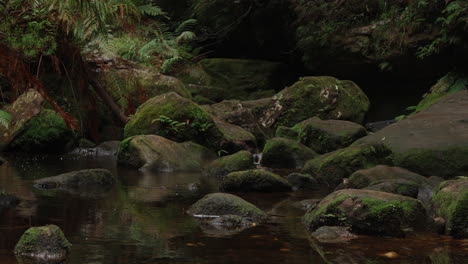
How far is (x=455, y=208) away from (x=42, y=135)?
950 centimetres

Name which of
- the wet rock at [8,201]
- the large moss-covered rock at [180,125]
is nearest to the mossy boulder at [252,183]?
the wet rock at [8,201]

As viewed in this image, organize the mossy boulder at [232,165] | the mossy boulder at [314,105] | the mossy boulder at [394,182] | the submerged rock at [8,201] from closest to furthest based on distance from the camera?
the submerged rock at [8,201], the mossy boulder at [394,182], the mossy boulder at [232,165], the mossy boulder at [314,105]

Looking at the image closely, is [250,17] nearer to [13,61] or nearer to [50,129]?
[50,129]

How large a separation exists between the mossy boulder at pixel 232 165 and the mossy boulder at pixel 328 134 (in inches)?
89.0

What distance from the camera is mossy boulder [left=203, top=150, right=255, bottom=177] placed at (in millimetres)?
9555

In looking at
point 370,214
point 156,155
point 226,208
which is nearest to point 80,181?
point 156,155

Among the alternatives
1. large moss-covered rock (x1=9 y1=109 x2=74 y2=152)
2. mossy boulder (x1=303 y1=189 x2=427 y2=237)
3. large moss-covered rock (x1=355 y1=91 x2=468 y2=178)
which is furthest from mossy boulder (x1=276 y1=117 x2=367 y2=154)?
mossy boulder (x1=303 y1=189 x2=427 y2=237)

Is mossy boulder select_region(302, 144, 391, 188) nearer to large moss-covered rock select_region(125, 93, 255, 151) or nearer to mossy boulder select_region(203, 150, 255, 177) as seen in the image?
mossy boulder select_region(203, 150, 255, 177)

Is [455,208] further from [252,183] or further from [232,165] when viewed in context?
[232,165]

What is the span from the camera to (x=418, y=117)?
10266 mm

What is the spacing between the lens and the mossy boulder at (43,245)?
13.4ft

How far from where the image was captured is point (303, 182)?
27.2ft

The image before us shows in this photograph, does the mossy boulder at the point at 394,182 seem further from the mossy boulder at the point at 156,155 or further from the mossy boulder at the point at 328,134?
the mossy boulder at the point at 156,155

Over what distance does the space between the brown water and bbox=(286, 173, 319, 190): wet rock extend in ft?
2.32
